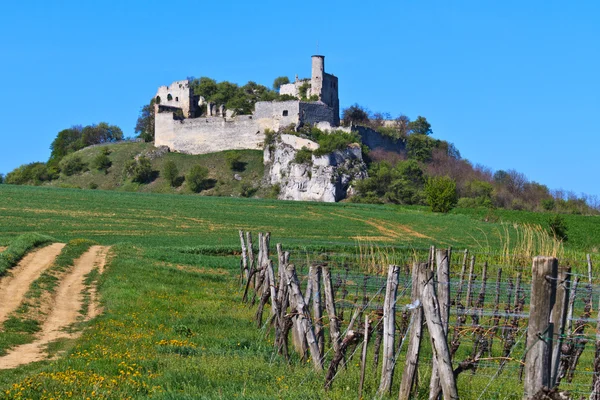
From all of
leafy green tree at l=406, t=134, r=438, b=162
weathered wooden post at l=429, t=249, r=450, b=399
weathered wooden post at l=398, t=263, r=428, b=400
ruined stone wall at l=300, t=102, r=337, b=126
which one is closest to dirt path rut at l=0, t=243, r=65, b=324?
weathered wooden post at l=398, t=263, r=428, b=400

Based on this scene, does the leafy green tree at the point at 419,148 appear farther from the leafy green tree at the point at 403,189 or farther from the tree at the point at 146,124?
the tree at the point at 146,124

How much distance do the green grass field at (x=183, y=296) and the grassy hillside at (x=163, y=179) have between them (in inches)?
1033

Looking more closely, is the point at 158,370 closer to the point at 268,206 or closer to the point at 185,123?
the point at 268,206

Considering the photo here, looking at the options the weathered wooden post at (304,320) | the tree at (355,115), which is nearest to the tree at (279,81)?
the tree at (355,115)

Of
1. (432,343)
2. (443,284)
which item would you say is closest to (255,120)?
(443,284)

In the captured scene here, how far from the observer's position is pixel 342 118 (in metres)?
105

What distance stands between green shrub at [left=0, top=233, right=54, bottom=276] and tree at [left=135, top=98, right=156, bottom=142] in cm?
7494

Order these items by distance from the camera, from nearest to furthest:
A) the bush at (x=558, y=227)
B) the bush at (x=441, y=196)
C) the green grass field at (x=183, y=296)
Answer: the green grass field at (x=183, y=296), the bush at (x=558, y=227), the bush at (x=441, y=196)

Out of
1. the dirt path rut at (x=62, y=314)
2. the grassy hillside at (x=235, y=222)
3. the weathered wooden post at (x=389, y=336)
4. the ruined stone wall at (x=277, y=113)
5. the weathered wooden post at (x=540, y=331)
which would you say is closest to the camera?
the weathered wooden post at (x=540, y=331)

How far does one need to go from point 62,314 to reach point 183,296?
3809 mm

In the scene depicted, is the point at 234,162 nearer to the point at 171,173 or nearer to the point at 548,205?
the point at 171,173

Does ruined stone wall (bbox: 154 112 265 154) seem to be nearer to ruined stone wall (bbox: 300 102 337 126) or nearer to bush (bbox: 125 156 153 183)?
bush (bbox: 125 156 153 183)

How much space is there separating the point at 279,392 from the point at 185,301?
33.1ft

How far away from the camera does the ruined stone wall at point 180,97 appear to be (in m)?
102
